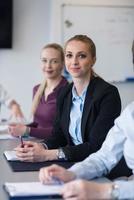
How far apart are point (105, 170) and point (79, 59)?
0.78 m

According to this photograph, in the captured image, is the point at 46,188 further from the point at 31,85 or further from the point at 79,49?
the point at 31,85

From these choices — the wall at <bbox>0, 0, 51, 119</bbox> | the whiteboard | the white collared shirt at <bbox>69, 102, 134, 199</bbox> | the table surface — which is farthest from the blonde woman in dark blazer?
the whiteboard

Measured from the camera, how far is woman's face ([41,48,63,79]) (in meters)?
2.99

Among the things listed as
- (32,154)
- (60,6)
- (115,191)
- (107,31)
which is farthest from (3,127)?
(107,31)

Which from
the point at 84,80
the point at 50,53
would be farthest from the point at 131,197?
the point at 50,53

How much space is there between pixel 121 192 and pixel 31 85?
10.3ft

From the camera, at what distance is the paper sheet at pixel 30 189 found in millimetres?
1372

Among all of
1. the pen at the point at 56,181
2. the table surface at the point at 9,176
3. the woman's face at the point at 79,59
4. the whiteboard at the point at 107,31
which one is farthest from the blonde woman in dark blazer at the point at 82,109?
the whiteboard at the point at 107,31

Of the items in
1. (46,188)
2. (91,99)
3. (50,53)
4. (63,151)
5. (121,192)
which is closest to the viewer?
(121,192)

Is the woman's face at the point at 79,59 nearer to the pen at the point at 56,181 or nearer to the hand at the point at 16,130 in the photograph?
the hand at the point at 16,130

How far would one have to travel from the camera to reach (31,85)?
14.4 ft

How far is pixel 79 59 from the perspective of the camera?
7.40ft

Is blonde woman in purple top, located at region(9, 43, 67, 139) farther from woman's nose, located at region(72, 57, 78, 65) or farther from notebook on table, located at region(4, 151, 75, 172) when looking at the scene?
notebook on table, located at region(4, 151, 75, 172)

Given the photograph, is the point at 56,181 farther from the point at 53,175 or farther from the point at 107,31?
the point at 107,31
